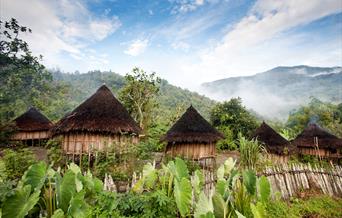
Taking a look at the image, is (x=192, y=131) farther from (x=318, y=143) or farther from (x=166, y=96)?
(x=166, y=96)

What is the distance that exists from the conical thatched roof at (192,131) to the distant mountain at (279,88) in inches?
2974

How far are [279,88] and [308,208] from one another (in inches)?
5438

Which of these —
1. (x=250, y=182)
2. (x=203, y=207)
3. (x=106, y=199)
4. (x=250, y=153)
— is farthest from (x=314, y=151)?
(x=106, y=199)

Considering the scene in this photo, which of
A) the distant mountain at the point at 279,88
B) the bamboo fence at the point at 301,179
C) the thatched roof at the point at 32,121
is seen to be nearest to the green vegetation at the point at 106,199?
the bamboo fence at the point at 301,179

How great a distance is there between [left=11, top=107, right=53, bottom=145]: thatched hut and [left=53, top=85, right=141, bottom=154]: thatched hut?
9122mm

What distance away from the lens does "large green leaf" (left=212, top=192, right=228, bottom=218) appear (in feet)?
13.4

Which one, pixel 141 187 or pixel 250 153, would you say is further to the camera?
pixel 250 153

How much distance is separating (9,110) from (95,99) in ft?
52.9

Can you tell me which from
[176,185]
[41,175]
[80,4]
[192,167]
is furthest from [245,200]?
[80,4]

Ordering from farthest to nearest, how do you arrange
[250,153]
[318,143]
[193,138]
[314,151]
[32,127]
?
[32,127] < [314,151] < [318,143] < [193,138] < [250,153]

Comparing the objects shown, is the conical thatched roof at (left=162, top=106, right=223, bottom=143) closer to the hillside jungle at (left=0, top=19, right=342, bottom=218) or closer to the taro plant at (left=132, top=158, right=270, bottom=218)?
the hillside jungle at (left=0, top=19, right=342, bottom=218)

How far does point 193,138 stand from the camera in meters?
12.0

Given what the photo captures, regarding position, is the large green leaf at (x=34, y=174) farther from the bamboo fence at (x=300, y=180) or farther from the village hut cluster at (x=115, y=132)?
the village hut cluster at (x=115, y=132)

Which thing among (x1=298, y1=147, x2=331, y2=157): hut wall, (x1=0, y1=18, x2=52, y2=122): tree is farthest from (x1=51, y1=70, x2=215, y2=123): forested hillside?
(x1=298, y1=147, x2=331, y2=157): hut wall
